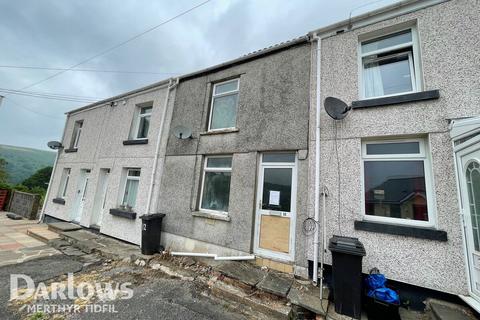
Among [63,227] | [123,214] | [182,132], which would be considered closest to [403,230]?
[182,132]

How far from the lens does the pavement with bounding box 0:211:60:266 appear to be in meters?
5.48

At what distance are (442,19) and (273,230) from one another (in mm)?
5382

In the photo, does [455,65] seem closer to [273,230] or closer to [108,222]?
[273,230]

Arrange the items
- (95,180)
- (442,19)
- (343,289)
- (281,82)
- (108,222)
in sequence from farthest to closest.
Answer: (95,180) < (108,222) < (281,82) < (442,19) < (343,289)

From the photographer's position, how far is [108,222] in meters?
7.50

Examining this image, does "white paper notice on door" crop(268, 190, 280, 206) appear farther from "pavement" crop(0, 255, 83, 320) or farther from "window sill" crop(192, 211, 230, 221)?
"pavement" crop(0, 255, 83, 320)

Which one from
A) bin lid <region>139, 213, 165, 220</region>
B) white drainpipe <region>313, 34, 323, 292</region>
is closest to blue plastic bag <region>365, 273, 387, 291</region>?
white drainpipe <region>313, 34, 323, 292</region>

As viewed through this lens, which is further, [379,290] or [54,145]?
[54,145]

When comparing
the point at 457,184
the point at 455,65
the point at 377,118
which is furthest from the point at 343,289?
the point at 455,65

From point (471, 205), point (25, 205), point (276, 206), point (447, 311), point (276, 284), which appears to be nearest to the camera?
point (447, 311)

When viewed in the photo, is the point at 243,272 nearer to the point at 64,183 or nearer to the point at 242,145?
the point at 242,145

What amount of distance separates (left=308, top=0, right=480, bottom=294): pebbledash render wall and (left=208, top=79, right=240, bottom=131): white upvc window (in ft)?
8.54

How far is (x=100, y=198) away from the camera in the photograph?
843cm

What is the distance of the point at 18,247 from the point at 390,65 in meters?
11.5
